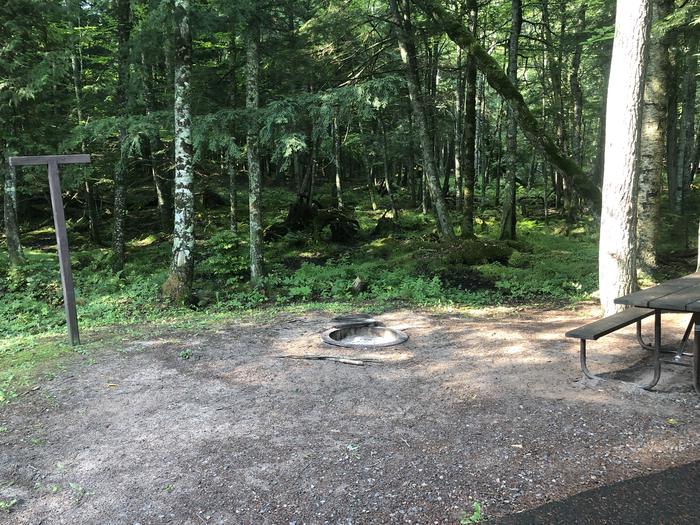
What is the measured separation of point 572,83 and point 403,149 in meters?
6.93

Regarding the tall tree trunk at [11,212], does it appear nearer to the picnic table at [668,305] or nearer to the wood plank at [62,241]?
the wood plank at [62,241]

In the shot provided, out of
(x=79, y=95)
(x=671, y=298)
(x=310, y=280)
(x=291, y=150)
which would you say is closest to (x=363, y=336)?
(x=671, y=298)

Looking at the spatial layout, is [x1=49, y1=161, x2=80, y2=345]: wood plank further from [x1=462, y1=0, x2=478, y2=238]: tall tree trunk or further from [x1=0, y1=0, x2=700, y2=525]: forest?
[x1=462, y1=0, x2=478, y2=238]: tall tree trunk

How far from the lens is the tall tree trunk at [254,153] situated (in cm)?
1019

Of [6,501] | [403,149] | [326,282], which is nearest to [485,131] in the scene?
[403,149]

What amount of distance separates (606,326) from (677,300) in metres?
0.60

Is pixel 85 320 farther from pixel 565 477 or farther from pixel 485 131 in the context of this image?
pixel 485 131

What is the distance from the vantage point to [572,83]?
18.1 m

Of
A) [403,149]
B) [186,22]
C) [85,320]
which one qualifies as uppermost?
[186,22]

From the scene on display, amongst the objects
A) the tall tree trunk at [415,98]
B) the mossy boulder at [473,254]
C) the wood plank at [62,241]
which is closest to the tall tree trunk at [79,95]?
the wood plank at [62,241]

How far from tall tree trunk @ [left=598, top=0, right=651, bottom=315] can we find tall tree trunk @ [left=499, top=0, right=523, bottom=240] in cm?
523

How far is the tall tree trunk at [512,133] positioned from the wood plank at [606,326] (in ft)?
24.1

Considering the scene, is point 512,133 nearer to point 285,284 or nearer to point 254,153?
point 254,153

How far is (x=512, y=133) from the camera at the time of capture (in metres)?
13.8
